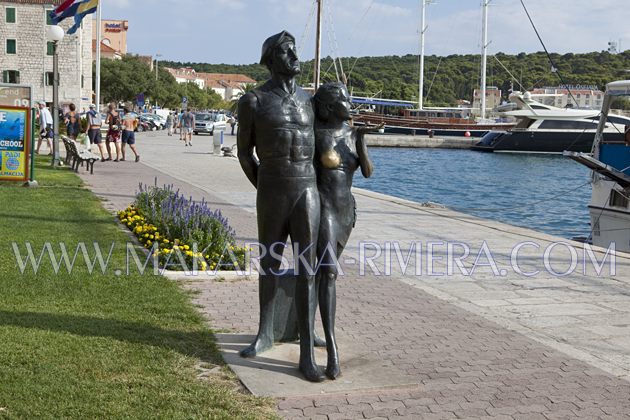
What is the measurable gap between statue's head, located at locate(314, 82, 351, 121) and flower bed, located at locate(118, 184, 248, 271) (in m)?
3.52

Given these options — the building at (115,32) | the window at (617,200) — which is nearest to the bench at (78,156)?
the window at (617,200)

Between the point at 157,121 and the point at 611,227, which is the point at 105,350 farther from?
the point at 157,121

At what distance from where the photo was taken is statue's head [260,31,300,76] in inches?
216

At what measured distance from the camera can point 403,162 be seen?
54.5m

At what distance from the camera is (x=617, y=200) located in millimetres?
16438

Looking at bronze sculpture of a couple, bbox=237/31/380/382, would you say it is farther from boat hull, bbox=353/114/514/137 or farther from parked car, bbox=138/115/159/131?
boat hull, bbox=353/114/514/137

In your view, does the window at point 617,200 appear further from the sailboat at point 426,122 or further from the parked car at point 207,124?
the sailboat at point 426,122

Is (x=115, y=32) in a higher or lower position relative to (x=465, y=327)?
higher

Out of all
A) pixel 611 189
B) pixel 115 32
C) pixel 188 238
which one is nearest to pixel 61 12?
pixel 611 189

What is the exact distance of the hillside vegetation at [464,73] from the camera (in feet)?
361

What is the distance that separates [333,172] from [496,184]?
36.8 meters

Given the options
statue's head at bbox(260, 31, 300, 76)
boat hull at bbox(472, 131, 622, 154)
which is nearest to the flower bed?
statue's head at bbox(260, 31, 300, 76)

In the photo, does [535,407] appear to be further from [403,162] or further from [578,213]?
[403,162]

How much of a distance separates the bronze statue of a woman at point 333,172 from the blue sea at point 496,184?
1167 cm
